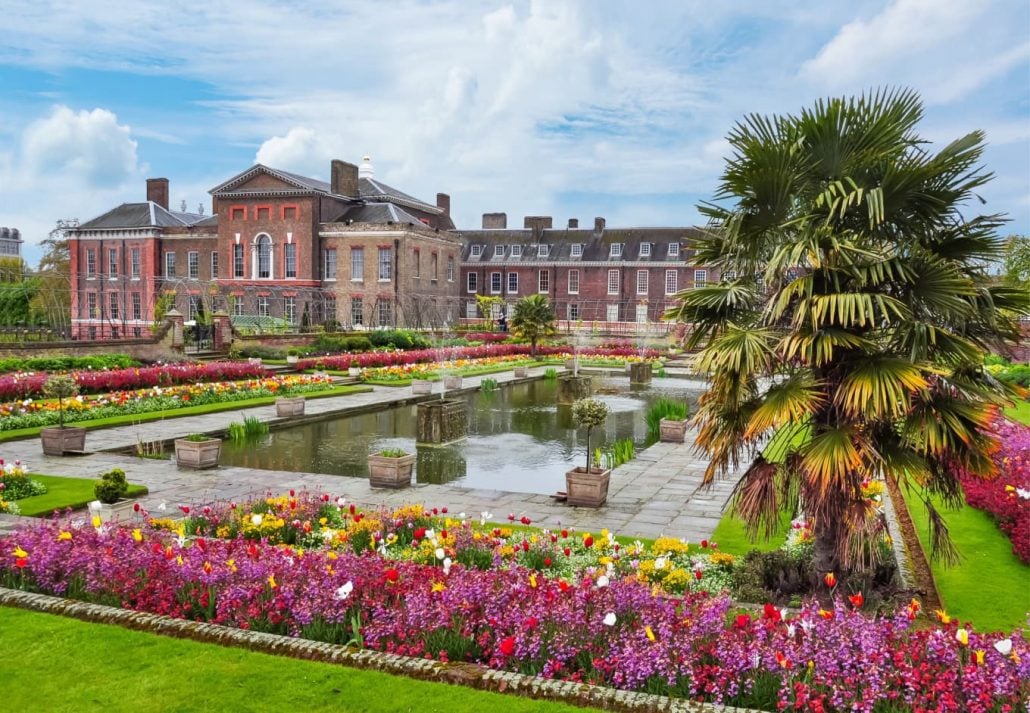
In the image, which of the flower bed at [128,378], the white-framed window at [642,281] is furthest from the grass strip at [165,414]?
the white-framed window at [642,281]

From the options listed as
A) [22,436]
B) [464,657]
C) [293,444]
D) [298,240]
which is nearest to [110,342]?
[22,436]

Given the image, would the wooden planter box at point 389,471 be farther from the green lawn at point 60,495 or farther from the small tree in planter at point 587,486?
the green lawn at point 60,495

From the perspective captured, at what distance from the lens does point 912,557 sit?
7.68 m

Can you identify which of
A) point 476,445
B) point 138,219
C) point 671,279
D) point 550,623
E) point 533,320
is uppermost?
point 138,219

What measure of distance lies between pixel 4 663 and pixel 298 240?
47.2 m

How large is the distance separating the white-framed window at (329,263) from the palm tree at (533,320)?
18.5 m

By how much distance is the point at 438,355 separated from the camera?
33.2m

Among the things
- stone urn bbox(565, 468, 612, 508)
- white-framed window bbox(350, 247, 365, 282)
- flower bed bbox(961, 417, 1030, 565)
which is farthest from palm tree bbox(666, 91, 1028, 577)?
white-framed window bbox(350, 247, 365, 282)

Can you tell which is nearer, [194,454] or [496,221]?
[194,454]

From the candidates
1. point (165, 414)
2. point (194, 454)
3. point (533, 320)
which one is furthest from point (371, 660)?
point (533, 320)

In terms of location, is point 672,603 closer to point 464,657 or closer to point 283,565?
point 464,657

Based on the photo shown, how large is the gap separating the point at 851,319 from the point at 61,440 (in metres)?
12.4

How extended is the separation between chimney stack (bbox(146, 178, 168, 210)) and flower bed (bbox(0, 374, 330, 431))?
42.0 m

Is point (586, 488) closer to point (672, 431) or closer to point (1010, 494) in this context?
point (1010, 494)
